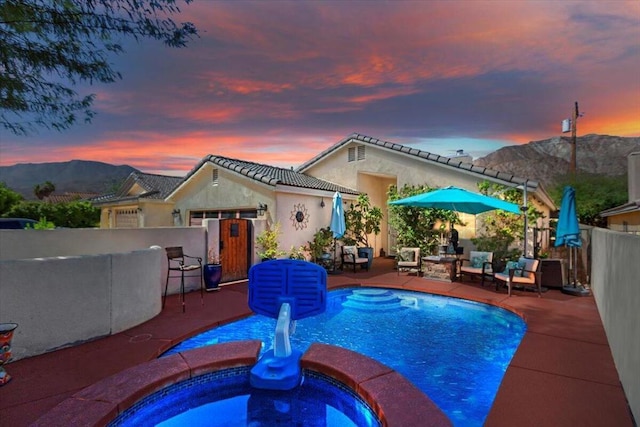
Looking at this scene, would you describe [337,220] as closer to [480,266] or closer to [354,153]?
[480,266]

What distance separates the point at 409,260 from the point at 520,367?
27.4ft

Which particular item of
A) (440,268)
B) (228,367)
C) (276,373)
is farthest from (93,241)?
(440,268)

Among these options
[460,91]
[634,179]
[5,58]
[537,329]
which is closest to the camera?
[537,329]

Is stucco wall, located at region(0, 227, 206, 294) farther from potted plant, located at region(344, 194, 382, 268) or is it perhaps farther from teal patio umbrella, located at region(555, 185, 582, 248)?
teal patio umbrella, located at region(555, 185, 582, 248)

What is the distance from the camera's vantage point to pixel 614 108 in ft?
63.6

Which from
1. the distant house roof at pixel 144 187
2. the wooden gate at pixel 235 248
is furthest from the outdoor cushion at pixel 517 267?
the distant house roof at pixel 144 187

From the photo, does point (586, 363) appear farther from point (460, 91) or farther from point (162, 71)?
point (162, 71)

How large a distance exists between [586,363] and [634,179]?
20629 millimetres

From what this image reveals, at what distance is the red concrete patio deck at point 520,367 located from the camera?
3568 mm

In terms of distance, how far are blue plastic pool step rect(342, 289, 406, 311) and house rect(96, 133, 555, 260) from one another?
154 inches

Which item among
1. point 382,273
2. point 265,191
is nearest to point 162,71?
point 265,191

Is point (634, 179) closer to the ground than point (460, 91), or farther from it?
closer to the ground

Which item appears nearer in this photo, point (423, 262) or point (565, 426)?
point (565, 426)

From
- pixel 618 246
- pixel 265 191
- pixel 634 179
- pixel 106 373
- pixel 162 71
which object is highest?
pixel 162 71
